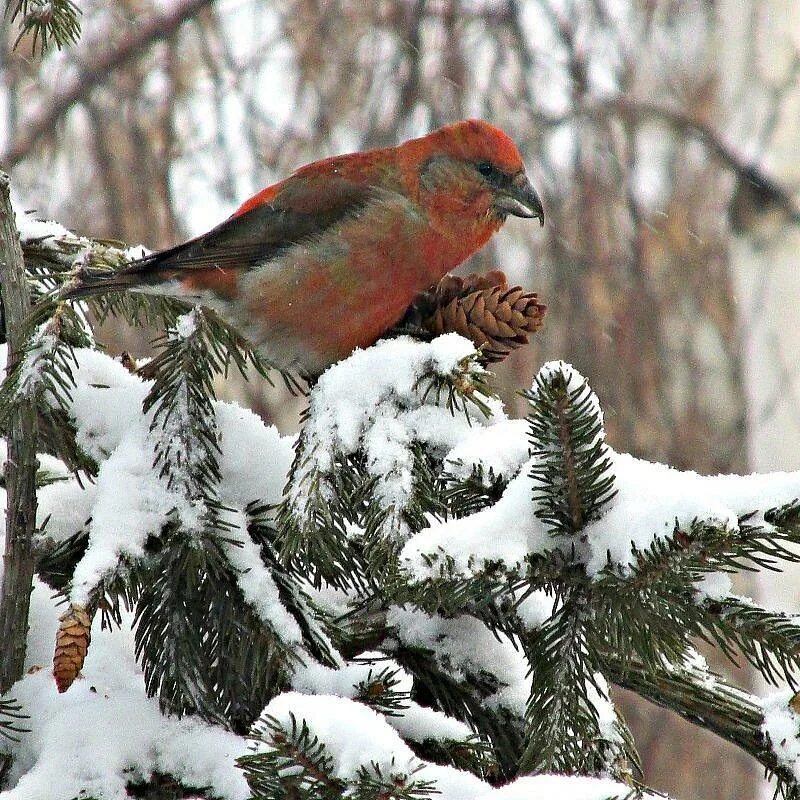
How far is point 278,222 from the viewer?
194cm

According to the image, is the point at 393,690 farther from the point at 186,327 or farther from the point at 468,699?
the point at 186,327

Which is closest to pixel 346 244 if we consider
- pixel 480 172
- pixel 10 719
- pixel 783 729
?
pixel 480 172

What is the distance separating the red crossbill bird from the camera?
1.73 metres

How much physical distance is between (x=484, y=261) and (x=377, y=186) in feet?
6.29

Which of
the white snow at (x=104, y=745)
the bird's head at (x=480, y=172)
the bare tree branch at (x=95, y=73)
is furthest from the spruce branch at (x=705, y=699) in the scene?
the bare tree branch at (x=95, y=73)

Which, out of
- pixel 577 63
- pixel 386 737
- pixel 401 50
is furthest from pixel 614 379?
pixel 386 737

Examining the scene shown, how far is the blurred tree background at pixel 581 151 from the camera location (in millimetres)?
3877

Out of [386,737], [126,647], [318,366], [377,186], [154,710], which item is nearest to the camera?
[386,737]

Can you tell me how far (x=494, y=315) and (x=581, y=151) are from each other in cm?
285

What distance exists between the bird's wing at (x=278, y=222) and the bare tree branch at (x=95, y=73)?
2.54 meters

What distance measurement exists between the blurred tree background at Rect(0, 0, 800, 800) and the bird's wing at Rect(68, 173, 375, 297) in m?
1.91

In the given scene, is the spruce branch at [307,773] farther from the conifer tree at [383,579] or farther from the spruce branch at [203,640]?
the spruce branch at [203,640]

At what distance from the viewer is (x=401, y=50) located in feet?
13.3

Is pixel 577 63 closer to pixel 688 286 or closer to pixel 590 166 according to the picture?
pixel 590 166
